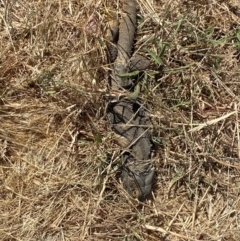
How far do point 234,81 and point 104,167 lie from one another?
112cm

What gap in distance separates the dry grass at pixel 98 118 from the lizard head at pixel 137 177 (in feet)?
0.26

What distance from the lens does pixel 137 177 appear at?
134 inches

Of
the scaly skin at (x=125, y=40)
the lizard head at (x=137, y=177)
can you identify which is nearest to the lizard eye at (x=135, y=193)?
the lizard head at (x=137, y=177)

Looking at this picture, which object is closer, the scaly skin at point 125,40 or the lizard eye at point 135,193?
the scaly skin at point 125,40

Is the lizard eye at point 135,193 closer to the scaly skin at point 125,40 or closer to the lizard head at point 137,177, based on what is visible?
the lizard head at point 137,177

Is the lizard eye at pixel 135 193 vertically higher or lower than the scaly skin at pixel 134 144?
lower

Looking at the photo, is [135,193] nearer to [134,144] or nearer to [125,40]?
[134,144]

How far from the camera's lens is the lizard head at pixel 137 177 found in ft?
11.2

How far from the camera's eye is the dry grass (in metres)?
3.38

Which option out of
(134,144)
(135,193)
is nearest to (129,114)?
(134,144)

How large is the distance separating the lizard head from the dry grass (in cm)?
8

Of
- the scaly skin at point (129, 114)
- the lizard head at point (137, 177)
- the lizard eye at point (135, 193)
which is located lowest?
the lizard eye at point (135, 193)

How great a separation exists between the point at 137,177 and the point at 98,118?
488 mm

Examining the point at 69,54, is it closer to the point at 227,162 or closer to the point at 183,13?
the point at 183,13
